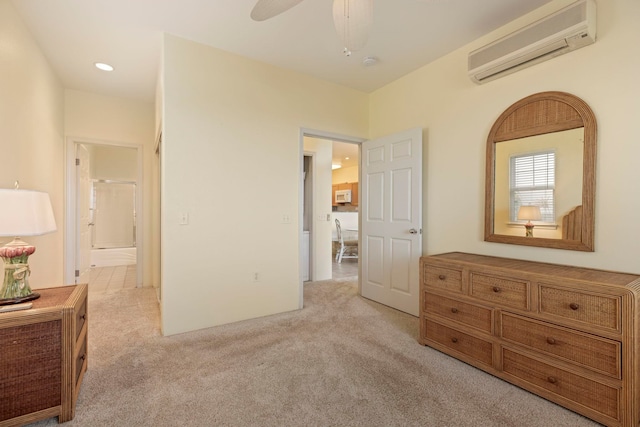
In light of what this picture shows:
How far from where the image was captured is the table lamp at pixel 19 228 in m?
1.47

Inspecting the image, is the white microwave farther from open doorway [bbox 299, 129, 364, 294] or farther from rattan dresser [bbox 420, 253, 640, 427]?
rattan dresser [bbox 420, 253, 640, 427]

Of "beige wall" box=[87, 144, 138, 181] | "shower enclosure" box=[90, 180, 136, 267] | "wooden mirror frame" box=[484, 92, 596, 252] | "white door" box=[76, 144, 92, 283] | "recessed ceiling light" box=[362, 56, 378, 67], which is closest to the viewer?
"wooden mirror frame" box=[484, 92, 596, 252]

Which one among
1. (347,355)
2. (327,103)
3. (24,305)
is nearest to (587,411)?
(347,355)

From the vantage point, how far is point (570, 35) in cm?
194

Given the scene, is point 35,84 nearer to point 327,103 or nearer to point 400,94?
point 327,103

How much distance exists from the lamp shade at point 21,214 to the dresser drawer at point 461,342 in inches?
105

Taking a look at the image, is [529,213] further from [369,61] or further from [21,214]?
[21,214]

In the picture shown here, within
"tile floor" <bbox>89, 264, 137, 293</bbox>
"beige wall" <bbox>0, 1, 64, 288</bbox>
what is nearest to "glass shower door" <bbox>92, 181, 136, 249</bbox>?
"tile floor" <bbox>89, 264, 137, 293</bbox>

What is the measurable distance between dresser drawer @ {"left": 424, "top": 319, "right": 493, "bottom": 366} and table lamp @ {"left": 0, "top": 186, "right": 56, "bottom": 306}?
267 cm

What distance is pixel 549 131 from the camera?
2184mm

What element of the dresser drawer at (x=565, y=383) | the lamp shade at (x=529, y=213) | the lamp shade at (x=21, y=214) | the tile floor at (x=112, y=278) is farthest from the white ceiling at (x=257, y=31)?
the tile floor at (x=112, y=278)

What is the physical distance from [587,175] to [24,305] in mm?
3450

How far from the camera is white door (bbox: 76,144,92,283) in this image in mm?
3955

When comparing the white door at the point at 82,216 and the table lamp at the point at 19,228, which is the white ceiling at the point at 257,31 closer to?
the white door at the point at 82,216
